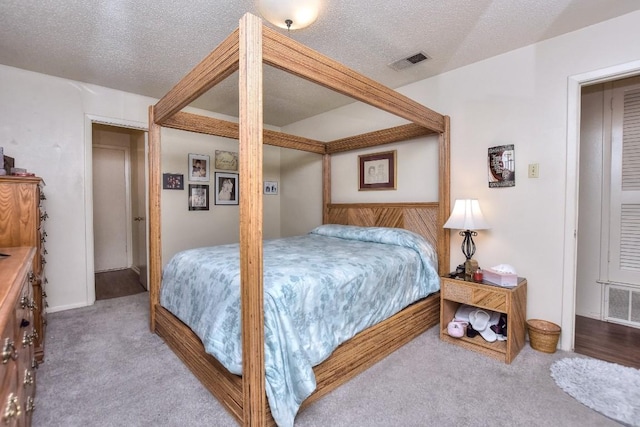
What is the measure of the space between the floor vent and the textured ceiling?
2320 millimetres

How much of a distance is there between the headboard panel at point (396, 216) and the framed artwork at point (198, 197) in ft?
5.61

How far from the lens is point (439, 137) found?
2904 millimetres

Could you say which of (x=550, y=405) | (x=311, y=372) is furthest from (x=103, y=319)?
(x=550, y=405)

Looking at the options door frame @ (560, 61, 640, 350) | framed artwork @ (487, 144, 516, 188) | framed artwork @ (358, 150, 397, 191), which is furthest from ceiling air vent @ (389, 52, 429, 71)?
door frame @ (560, 61, 640, 350)

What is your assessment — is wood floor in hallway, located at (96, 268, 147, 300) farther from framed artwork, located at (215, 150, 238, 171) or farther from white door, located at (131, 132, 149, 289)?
framed artwork, located at (215, 150, 238, 171)

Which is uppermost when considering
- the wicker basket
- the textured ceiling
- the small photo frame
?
the textured ceiling

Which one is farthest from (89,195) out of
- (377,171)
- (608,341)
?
(608,341)

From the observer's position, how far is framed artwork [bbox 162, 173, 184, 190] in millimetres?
3849

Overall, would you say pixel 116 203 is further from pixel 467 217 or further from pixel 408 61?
pixel 467 217

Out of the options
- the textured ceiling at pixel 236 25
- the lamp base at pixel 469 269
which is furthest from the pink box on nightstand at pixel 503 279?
the textured ceiling at pixel 236 25

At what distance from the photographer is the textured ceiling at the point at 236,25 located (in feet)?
6.48

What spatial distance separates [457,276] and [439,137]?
1.31 meters

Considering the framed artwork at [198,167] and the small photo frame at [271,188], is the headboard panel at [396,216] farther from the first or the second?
the framed artwork at [198,167]

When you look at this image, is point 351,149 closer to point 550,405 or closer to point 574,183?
point 574,183
